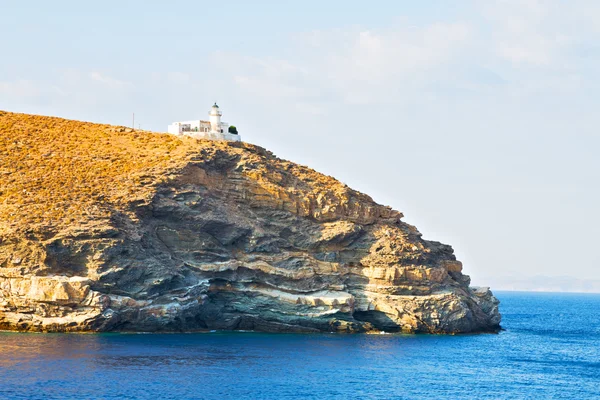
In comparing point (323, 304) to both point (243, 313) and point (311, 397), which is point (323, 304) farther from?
point (311, 397)

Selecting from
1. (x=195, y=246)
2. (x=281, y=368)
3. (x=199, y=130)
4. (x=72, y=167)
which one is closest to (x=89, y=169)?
(x=72, y=167)

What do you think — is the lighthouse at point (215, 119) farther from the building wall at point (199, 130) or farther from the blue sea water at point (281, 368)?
the blue sea water at point (281, 368)

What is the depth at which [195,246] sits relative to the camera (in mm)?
82562

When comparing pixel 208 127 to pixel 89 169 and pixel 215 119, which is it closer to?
pixel 215 119

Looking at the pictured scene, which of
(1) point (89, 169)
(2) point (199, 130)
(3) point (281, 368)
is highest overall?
(2) point (199, 130)

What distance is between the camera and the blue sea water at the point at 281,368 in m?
53.6

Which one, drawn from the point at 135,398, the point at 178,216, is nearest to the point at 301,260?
the point at 178,216

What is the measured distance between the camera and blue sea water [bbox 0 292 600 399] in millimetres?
53594

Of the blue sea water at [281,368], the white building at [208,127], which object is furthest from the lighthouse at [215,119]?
the blue sea water at [281,368]

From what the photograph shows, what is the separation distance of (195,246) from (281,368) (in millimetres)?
23219

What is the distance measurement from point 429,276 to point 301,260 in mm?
13711

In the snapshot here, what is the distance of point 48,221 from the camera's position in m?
76.0

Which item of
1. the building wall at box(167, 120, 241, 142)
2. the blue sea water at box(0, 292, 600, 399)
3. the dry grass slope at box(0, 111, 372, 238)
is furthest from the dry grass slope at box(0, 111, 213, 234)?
the blue sea water at box(0, 292, 600, 399)

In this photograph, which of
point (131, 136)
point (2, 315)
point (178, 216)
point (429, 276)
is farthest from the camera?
point (131, 136)
